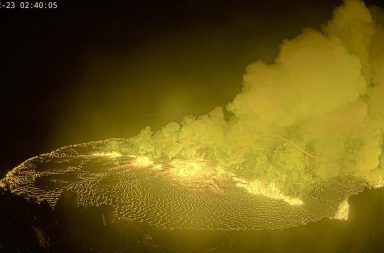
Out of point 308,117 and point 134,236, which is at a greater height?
point 308,117

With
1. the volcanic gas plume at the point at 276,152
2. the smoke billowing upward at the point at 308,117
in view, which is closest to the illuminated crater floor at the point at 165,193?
the volcanic gas plume at the point at 276,152

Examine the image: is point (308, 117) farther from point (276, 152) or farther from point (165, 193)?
point (165, 193)

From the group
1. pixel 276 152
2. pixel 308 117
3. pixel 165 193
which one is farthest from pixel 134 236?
pixel 308 117

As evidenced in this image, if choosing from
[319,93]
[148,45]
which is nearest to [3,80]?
[148,45]

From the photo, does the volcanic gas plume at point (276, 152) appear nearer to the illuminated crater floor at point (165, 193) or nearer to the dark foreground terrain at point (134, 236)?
the illuminated crater floor at point (165, 193)

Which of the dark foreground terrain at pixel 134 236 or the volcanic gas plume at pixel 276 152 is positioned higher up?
the volcanic gas plume at pixel 276 152

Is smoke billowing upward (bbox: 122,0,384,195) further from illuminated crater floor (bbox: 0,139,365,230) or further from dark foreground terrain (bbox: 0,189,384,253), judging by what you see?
dark foreground terrain (bbox: 0,189,384,253)

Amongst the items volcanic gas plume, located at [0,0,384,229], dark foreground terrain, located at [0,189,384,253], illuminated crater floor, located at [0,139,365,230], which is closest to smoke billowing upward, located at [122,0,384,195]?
volcanic gas plume, located at [0,0,384,229]
